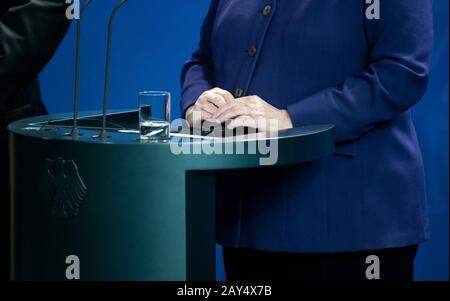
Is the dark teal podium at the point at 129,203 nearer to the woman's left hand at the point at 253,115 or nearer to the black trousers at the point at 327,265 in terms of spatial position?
the woman's left hand at the point at 253,115

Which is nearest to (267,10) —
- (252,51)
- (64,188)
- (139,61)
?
(252,51)

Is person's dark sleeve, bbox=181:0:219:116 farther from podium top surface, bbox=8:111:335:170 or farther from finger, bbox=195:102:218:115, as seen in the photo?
podium top surface, bbox=8:111:335:170

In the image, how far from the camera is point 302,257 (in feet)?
5.64

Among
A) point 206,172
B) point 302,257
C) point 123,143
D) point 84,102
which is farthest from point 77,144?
point 84,102

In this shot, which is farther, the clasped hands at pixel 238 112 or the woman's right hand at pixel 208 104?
the woman's right hand at pixel 208 104

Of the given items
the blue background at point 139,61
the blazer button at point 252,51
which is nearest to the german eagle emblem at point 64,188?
the blazer button at point 252,51

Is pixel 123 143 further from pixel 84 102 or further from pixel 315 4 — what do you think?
pixel 84 102

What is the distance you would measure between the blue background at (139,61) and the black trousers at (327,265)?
1673 mm

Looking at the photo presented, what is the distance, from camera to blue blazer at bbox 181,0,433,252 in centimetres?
167

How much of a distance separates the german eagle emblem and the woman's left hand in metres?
0.31

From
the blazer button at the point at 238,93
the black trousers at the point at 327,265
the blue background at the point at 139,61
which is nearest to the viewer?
the black trousers at the point at 327,265

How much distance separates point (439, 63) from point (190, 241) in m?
2.12

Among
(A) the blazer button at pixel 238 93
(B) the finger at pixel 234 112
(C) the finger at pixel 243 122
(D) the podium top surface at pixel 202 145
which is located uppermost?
(A) the blazer button at pixel 238 93

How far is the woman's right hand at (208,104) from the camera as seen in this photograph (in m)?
1.71
